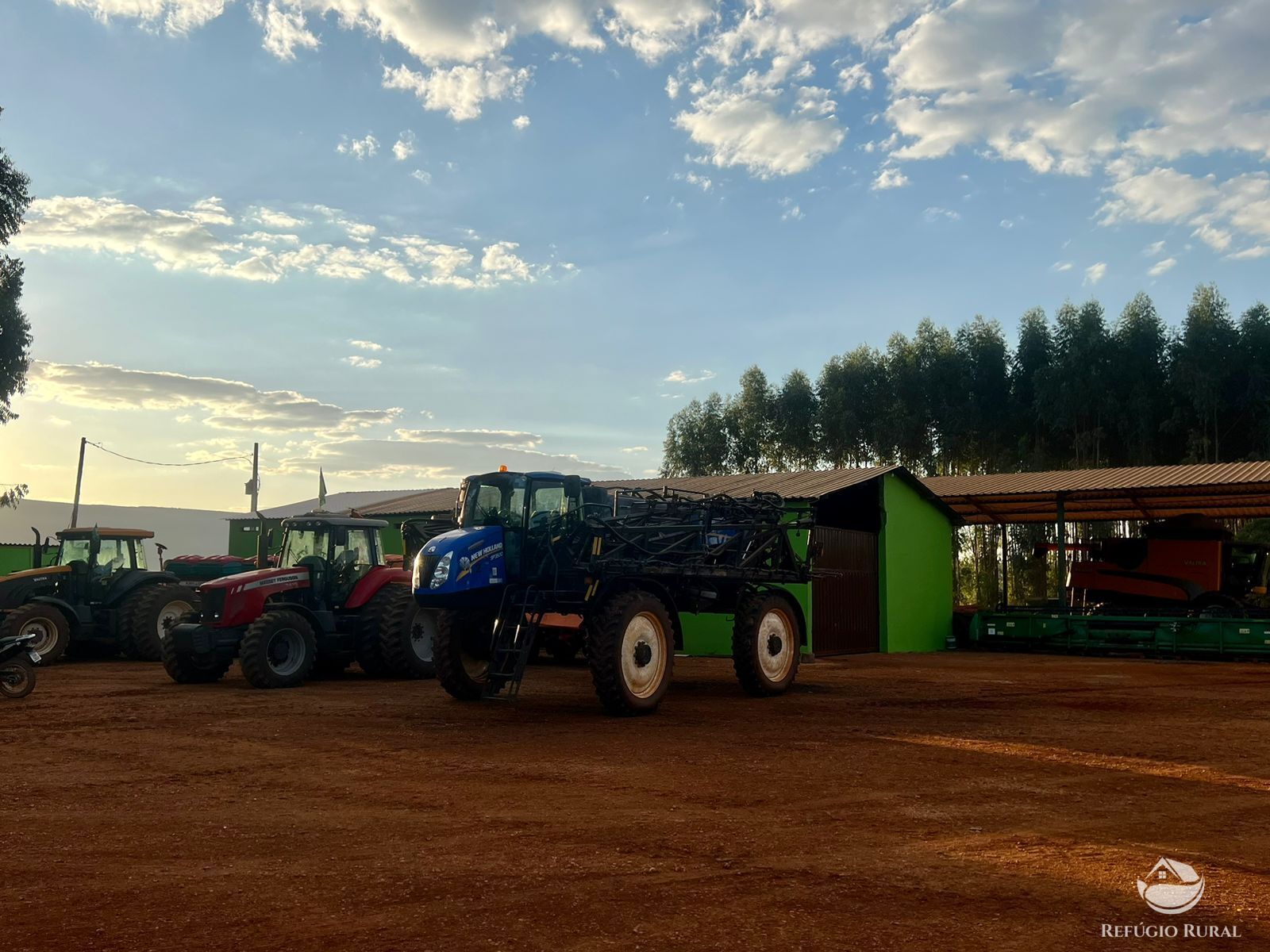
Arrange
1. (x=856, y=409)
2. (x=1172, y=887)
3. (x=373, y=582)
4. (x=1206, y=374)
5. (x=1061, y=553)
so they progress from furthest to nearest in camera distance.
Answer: (x=856, y=409)
(x=1206, y=374)
(x=1061, y=553)
(x=373, y=582)
(x=1172, y=887)

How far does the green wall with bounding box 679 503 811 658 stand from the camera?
22531 millimetres

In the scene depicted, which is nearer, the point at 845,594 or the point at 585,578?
the point at 585,578

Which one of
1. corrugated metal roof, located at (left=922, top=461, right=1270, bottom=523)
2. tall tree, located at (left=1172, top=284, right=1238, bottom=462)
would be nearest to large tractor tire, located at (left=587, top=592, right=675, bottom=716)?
corrugated metal roof, located at (left=922, top=461, right=1270, bottom=523)

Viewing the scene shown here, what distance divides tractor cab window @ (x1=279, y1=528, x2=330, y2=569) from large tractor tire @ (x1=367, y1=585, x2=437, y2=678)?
1.10 meters

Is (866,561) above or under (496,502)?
under

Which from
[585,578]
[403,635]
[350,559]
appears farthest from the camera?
[350,559]

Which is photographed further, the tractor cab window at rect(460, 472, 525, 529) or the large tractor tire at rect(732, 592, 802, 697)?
the large tractor tire at rect(732, 592, 802, 697)

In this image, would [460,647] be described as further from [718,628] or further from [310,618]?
[718,628]

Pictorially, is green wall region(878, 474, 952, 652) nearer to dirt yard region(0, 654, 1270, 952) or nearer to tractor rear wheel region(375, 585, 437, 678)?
tractor rear wheel region(375, 585, 437, 678)

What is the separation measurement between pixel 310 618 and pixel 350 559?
1102mm

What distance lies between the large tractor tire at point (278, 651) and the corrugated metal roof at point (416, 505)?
14627 millimetres

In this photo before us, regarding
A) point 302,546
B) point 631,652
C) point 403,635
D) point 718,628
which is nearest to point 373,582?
point 403,635

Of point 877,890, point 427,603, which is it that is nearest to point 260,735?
point 427,603

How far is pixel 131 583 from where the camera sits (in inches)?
760
